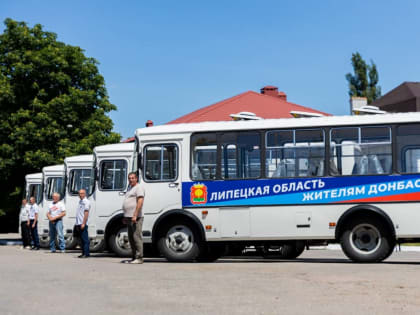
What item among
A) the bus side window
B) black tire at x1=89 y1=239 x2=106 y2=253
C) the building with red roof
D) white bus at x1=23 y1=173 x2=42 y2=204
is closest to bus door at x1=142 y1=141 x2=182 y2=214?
the bus side window

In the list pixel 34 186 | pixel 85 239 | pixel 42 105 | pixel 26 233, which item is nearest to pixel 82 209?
pixel 85 239

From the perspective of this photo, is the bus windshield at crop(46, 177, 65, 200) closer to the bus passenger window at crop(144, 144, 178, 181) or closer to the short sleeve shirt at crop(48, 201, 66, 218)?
the short sleeve shirt at crop(48, 201, 66, 218)

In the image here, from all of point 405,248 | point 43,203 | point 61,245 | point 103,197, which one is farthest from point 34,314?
point 405,248

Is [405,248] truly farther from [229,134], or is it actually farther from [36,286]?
[36,286]

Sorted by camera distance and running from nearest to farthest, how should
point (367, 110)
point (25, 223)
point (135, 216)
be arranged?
point (135, 216) → point (367, 110) → point (25, 223)

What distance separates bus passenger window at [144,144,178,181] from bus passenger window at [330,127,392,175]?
3264 mm

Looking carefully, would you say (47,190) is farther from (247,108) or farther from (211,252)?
(247,108)

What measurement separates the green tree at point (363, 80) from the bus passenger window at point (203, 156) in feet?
223

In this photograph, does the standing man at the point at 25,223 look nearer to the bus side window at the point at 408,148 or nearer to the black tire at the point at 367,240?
the black tire at the point at 367,240

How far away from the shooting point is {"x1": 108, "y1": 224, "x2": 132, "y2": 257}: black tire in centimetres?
1905

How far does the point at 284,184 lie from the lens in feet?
52.6

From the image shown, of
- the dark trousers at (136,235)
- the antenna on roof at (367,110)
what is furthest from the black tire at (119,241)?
the antenna on roof at (367,110)

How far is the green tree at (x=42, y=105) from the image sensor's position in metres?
38.3

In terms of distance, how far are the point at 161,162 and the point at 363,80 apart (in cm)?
6943
